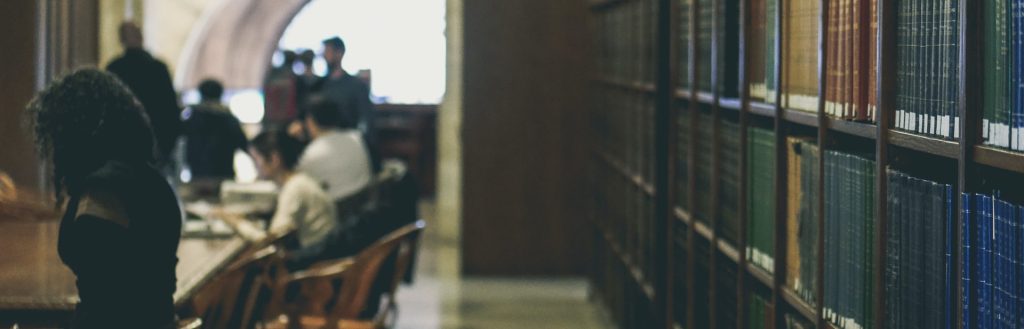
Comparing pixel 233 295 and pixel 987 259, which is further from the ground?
pixel 987 259

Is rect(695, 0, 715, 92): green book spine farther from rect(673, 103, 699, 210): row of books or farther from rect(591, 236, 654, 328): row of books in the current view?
rect(591, 236, 654, 328): row of books

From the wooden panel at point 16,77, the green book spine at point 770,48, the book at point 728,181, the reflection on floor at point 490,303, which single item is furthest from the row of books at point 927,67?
the wooden panel at point 16,77

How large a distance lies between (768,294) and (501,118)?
489cm

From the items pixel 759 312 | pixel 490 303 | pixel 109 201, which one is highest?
pixel 109 201

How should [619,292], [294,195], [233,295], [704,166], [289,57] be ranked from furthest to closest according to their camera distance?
[289,57] < [619,292] < [294,195] < [704,166] < [233,295]

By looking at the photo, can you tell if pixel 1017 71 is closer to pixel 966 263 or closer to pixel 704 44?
pixel 966 263

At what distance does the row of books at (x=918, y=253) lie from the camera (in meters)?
2.23

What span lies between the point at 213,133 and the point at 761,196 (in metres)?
6.53

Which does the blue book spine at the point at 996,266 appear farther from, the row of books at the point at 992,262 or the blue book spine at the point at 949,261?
the blue book spine at the point at 949,261

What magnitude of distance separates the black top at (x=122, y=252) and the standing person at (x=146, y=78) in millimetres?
4754

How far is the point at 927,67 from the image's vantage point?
91.9 inches

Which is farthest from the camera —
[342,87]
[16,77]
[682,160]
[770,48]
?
[342,87]

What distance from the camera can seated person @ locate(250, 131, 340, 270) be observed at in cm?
579

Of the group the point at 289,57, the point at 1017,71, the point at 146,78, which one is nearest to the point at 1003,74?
the point at 1017,71
